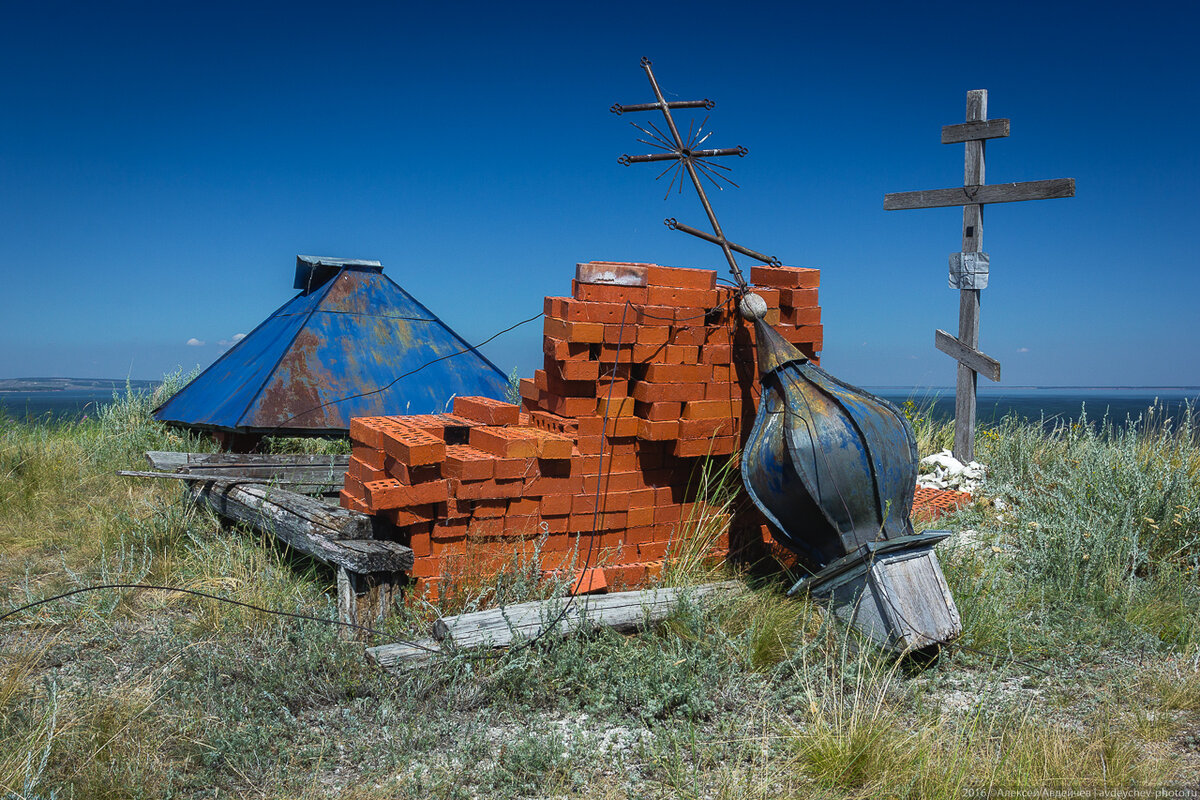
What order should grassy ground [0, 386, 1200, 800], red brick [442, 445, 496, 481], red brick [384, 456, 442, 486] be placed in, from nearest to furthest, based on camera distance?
1. grassy ground [0, 386, 1200, 800]
2. red brick [384, 456, 442, 486]
3. red brick [442, 445, 496, 481]

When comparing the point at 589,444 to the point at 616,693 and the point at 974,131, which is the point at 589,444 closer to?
the point at 616,693

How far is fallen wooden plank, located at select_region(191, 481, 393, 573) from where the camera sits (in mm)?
4305

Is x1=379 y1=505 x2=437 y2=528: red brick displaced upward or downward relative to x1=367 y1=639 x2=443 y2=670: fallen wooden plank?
upward

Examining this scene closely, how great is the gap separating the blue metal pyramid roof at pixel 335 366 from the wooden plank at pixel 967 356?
4.56 metres

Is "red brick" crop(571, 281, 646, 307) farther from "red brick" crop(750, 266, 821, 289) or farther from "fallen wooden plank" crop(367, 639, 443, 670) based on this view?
"fallen wooden plank" crop(367, 639, 443, 670)

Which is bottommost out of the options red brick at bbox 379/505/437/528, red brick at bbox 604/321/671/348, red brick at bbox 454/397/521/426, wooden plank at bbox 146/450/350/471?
red brick at bbox 379/505/437/528

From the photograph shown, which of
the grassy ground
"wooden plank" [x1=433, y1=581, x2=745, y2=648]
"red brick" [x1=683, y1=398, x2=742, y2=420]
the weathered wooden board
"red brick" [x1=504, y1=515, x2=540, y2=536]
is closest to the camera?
the grassy ground

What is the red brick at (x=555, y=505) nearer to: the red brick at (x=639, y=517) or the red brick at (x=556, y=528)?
the red brick at (x=556, y=528)

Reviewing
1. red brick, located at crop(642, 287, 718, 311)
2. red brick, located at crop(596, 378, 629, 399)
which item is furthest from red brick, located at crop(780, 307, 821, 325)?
red brick, located at crop(596, 378, 629, 399)

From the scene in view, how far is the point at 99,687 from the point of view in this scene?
12.1ft

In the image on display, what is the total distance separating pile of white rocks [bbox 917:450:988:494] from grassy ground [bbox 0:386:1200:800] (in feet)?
7.81

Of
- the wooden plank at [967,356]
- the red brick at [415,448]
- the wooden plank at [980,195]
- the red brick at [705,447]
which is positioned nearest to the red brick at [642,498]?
the red brick at [705,447]

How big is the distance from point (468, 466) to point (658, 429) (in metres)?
1.16

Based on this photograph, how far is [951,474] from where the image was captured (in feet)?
27.5
